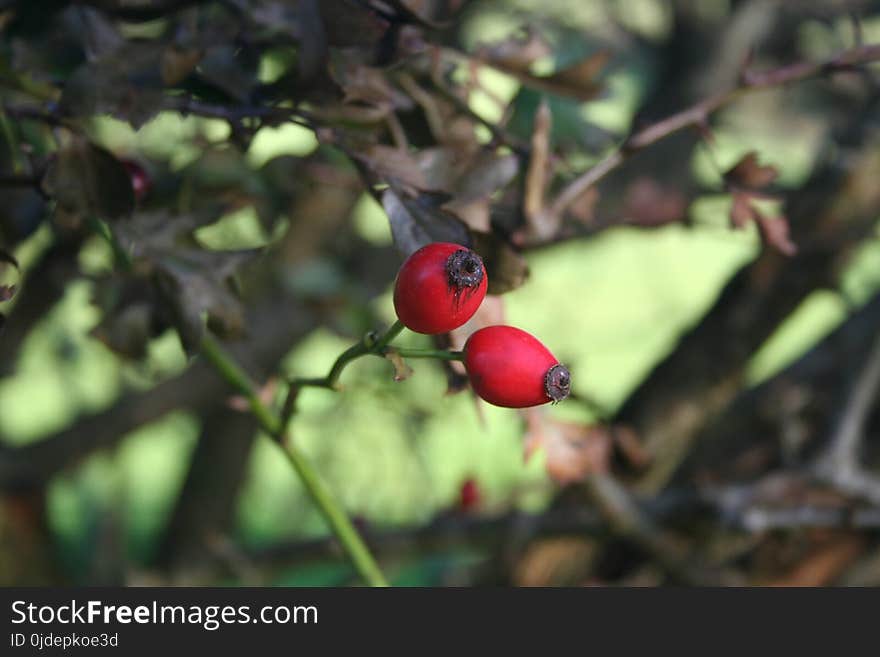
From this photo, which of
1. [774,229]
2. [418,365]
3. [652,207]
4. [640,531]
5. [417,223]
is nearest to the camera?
[417,223]

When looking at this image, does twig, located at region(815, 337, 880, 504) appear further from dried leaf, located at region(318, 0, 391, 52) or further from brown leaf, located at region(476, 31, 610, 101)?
dried leaf, located at region(318, 0, 391, 52)

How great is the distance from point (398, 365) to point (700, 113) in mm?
395

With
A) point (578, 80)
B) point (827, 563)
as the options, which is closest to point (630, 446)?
point (827, 563)

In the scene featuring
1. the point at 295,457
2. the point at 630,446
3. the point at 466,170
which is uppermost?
the point at 466,170

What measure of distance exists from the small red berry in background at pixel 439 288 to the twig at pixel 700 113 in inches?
11.2

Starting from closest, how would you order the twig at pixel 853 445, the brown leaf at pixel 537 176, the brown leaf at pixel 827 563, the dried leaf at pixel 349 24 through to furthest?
1. the dried leaf at pixel 349 24
2. the brown leaf at pixel 537 176
3. the twig at pixel 853 445
4. the brown leaf at pixel 827 563

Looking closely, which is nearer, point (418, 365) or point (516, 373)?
point (516, 373)

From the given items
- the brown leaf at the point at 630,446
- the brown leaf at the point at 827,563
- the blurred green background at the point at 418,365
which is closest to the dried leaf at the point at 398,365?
the blurred green background at the point at 418,365

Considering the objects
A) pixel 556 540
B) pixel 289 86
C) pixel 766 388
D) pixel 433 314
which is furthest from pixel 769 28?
pixel 433 314

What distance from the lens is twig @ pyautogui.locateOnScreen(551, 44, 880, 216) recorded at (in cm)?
77

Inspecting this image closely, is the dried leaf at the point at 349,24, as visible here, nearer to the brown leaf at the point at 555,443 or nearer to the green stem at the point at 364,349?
the green stem at the point at 364,349

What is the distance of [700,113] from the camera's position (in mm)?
813

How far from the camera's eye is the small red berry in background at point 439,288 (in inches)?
19.6

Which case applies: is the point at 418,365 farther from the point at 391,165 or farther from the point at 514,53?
the point at 391,165
